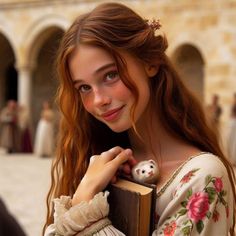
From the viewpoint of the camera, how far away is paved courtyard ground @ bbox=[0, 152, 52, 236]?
6.58 metres

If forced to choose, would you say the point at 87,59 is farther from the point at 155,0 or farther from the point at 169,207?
the point at 155,0

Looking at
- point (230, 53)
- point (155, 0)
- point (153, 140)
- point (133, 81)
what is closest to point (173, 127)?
point (153, 140)

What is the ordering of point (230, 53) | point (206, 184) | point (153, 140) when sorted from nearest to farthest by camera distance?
point (206, 184)
point (153, 140)
point (230, 53)

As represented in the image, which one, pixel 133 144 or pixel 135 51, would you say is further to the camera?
pixel 133 144

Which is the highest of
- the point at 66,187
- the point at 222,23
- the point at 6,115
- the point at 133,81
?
the point at 222,23

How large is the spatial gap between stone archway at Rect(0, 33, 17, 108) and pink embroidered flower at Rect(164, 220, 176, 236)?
2049 cm

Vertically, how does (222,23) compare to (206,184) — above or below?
above

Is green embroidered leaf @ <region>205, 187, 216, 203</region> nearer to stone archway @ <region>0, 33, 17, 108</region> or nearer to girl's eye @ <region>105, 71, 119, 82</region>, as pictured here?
girl's eye @ <region>105, 71, 119, 82</region>

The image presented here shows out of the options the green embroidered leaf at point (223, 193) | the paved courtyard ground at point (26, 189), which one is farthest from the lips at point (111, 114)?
the paved courtyard ground at point (26, 189)

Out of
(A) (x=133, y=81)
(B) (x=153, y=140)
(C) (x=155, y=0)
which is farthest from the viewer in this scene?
(C) (x=155, y=0)

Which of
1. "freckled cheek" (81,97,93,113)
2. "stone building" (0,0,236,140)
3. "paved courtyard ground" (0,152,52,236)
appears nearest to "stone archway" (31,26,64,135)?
"stone building" (0,0,236,140)

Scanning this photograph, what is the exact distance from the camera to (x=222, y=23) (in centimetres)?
1455

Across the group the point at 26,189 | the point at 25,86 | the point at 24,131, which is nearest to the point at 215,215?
the point at 26,189

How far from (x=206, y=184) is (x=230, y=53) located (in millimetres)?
13382
